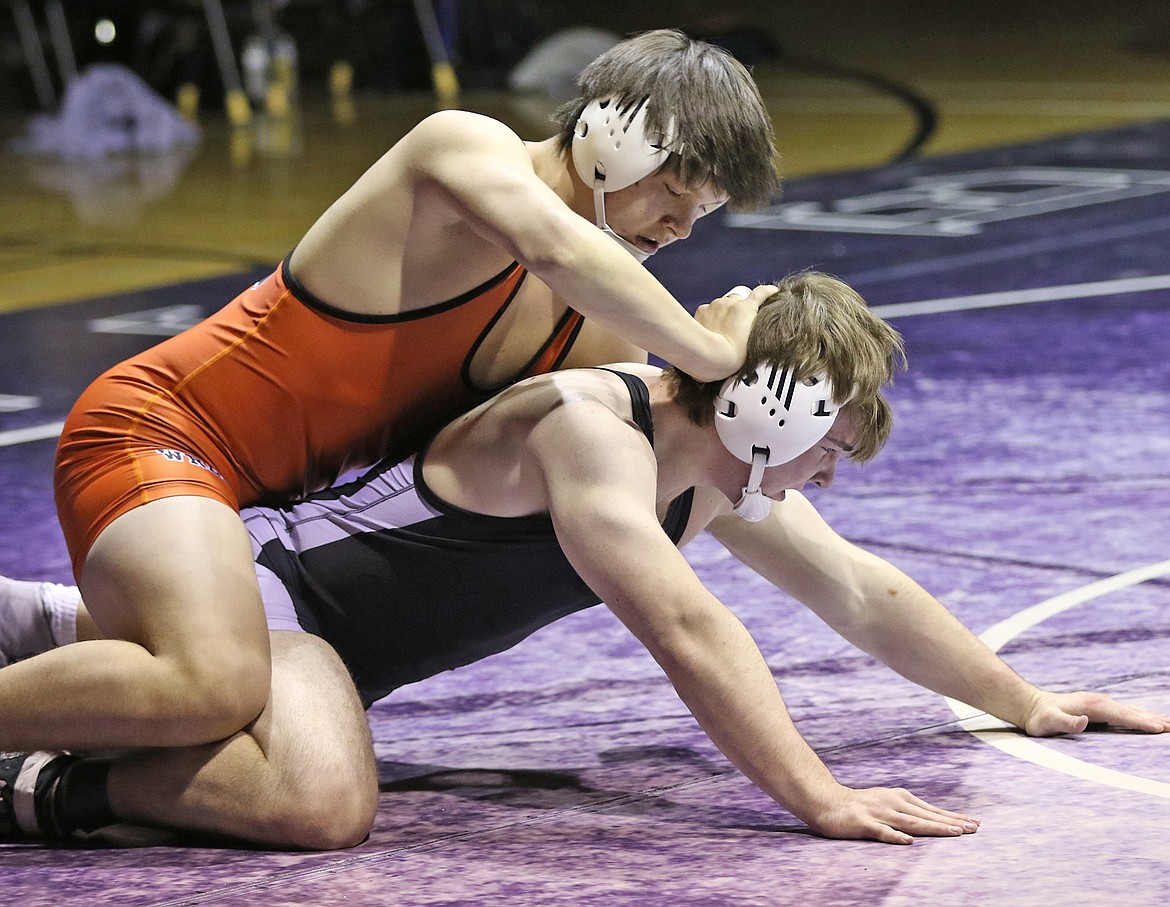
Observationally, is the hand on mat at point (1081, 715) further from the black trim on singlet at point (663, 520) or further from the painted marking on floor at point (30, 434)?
the painted marking on floor at point (30, 434)

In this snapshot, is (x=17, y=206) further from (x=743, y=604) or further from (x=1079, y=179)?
(x=743, y=604)

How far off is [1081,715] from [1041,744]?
9 cm

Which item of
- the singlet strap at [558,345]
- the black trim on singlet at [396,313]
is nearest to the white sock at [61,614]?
the black trim on singlet at [396,313]

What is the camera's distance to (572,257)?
8.55 feet

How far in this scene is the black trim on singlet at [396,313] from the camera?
2854mm

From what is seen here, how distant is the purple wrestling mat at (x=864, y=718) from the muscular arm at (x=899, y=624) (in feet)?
0.17

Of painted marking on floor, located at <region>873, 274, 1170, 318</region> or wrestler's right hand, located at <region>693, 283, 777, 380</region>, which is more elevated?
wrestler's right hand, located at <region>693, 283, 777, 380</region>

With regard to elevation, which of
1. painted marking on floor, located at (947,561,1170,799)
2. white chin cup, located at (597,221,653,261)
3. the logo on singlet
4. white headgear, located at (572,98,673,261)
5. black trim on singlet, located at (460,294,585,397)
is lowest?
painted marking on floor, located at (947,561,1170,799)

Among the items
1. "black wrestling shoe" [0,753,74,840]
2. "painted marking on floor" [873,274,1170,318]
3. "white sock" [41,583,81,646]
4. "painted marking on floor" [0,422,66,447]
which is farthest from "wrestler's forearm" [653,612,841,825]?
"painted marking on floor" [873,274,1170,318]

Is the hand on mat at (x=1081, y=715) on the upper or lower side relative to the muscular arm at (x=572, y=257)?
lower

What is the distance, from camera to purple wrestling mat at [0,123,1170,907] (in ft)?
7.88

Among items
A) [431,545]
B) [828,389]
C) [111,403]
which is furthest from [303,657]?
[828,389]

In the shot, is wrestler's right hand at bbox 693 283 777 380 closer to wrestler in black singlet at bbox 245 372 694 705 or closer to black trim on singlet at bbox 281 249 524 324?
wrestler in black singlet at bbox 245 372 694 705

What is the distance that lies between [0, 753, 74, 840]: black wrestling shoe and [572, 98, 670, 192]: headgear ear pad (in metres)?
1.18
